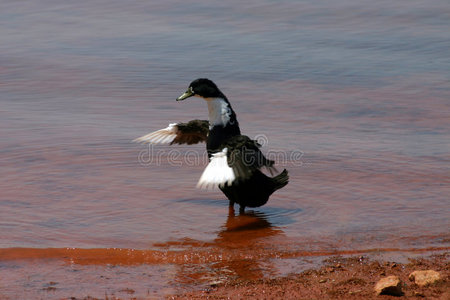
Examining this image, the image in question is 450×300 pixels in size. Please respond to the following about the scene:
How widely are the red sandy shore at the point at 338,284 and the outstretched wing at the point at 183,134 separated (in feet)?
8.04

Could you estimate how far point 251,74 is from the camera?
11.4 meters

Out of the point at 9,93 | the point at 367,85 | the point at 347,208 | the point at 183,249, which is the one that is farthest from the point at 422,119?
the point at 9,93

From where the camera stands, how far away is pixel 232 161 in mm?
6242

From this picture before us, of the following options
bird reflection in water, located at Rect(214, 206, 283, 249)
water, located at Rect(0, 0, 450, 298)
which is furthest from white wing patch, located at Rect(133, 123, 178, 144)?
bird reflection in water, located at Rect(214, 206, 283, 249)

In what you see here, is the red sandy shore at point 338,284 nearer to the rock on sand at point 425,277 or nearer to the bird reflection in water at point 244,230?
the rock on sand at point 425,277

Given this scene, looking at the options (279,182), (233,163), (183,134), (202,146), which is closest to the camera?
(233,163)

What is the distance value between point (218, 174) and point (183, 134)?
5.31ft

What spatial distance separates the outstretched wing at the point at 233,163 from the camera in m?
6.07

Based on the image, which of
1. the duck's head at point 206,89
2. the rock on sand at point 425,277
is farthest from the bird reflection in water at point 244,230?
Result: the rock on sand at point 425,277

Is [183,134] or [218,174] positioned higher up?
[183,134]

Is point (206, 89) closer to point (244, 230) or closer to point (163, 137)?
point (163, 137)

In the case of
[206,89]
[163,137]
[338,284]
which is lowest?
[338,284]

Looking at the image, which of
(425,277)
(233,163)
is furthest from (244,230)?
(425,277)

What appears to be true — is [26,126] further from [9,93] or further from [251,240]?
[251,240]
